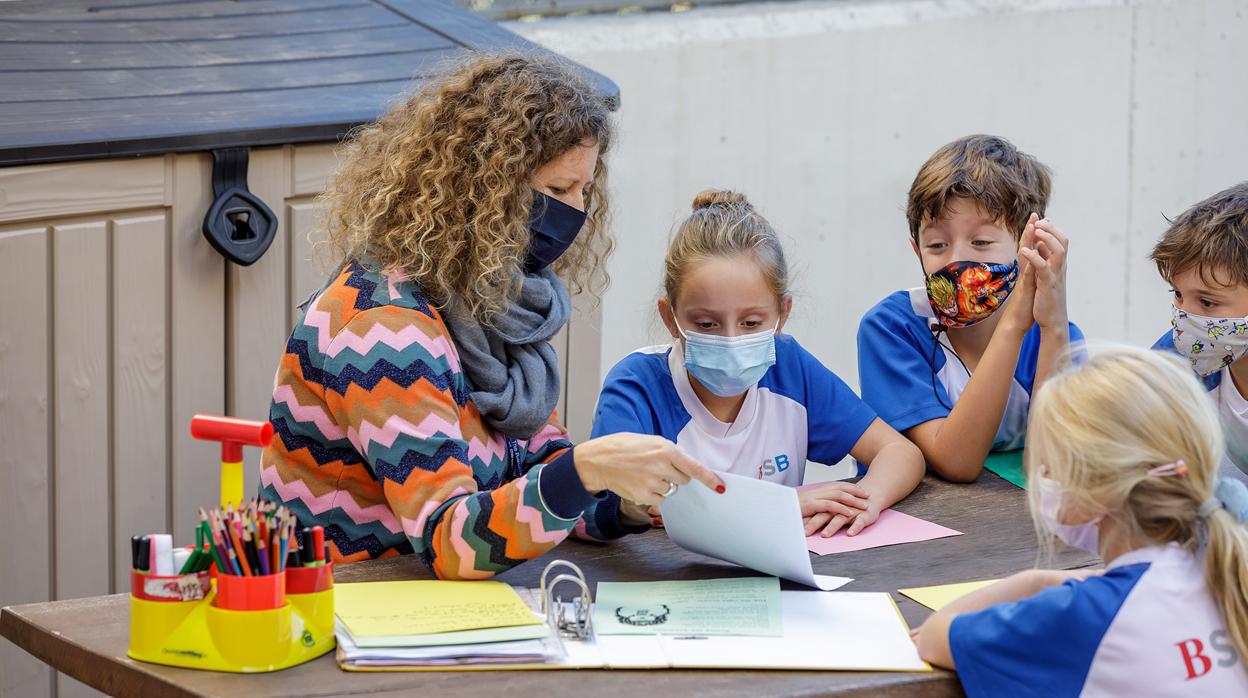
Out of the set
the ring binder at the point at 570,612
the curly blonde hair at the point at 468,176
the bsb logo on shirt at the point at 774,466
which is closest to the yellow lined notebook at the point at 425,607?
the ring binder at the point at 570,612

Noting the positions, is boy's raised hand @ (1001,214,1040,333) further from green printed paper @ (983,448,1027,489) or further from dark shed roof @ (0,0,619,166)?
dark shed roof @ (0,0,619,166)

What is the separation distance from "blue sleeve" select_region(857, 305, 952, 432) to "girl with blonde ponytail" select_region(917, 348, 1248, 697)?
0.91 metres

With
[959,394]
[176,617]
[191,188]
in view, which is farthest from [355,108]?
[176,617]

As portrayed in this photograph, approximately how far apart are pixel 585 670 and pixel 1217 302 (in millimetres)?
1329

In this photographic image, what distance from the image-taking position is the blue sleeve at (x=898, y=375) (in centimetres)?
245

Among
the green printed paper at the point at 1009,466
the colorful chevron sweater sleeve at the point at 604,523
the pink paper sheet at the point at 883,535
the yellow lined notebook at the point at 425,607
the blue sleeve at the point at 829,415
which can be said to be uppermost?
the blue sleeve at the point at 829,415

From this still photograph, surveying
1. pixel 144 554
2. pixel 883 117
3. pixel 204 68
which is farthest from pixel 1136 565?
pixel 883 117

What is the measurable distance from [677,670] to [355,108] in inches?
66.5

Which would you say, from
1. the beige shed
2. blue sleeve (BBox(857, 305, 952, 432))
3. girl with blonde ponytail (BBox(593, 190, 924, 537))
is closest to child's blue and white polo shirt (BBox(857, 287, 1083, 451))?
blue sleeve (BBox(857, 305, 952, 432))

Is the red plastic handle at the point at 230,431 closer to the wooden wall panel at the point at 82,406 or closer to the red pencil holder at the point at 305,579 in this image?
the red pencil holder at the point at 305,579

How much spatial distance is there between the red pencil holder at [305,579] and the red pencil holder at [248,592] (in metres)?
0.04

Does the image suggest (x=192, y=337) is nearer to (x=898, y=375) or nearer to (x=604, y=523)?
(x=604, y=523)

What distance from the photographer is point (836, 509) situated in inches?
83.1

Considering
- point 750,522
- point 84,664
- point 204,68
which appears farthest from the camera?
point 204,68
